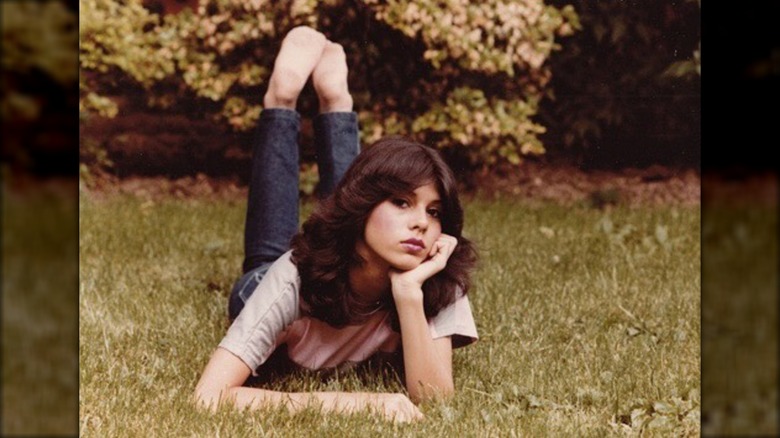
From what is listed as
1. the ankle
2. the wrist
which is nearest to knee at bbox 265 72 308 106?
the ankle

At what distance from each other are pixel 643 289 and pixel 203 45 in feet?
6.84

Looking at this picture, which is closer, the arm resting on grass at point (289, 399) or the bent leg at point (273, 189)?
the arm resting on grass at point (289, 399)

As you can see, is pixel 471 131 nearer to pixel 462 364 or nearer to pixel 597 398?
pixel 462 364

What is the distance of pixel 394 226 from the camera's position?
78.7 inches

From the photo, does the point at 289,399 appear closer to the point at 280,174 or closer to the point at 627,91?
the point at 280,174

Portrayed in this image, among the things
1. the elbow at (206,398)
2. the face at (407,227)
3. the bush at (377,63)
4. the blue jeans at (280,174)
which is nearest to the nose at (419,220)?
the face at (407,227)

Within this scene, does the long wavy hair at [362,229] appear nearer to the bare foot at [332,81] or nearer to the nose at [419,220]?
the nose at [419,220]

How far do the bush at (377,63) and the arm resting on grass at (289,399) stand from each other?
191 cm

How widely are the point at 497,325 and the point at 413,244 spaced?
2.16ft

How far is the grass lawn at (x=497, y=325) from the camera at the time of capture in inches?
72.7

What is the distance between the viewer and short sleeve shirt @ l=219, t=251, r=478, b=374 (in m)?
2.02

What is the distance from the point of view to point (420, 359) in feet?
6.56

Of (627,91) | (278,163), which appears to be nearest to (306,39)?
(278,163)

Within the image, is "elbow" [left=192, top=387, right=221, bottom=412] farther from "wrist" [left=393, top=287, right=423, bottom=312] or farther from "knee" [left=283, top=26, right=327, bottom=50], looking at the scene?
"knee" [left=283, top=26, right=327, bottom=50]
